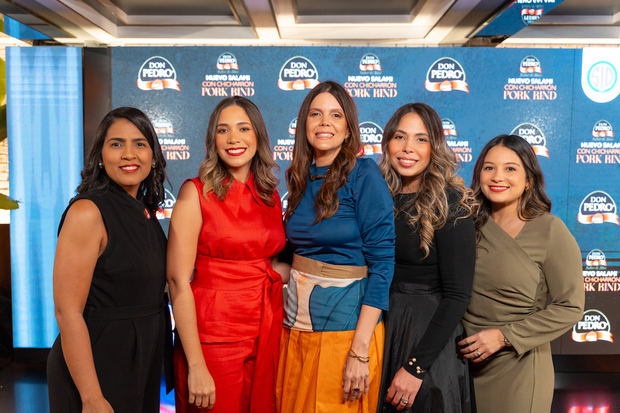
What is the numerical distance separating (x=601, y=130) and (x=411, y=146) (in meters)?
3.24

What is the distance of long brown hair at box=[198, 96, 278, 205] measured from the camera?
1.58 meters

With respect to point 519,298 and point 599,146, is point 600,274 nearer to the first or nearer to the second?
point 599,146

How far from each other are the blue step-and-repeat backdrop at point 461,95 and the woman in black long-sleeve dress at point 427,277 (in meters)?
2.35

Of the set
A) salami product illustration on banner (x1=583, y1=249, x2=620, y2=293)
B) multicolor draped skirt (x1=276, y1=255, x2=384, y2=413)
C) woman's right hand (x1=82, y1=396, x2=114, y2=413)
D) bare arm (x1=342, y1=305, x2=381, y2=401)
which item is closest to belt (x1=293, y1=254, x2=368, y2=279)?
multicolor draped skirt (x1=276, y1=255, x2=384, y2=413)

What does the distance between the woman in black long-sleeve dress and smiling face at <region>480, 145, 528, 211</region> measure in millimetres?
187

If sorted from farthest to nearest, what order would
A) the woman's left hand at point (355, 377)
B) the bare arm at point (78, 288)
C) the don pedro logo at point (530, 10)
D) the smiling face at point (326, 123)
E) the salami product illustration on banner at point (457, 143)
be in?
the salami product illustration on banner at point (457, 143) → the don pedro logo at point (530, 10) → the smiling face at point (326, 123) → the woman's left hand at point (355, 377) → the bare arm at point (78, 288)

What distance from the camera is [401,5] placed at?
459 cm

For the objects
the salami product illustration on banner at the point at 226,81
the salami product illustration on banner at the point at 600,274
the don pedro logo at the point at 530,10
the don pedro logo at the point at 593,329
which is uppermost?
the don pedro logo at the point at 530,10

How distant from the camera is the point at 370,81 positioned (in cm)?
380

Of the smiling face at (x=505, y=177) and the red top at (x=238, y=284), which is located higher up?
the smiling face at (x=505, y=177)

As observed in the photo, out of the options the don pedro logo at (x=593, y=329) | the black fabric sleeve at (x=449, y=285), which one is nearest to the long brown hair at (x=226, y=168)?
the black fabric sleeve at (x=449, y=285)

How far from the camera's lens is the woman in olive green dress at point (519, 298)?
160cm

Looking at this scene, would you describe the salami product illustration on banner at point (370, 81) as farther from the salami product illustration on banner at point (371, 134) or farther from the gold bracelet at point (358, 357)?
the gold bracelet at point (358, 357)

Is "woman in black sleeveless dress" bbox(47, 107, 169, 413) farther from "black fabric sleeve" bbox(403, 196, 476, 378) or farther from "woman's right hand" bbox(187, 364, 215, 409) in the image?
"black fabric sleeve" bbox(403, 196, 476, 378)
